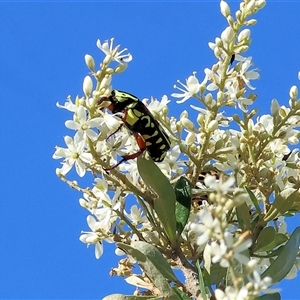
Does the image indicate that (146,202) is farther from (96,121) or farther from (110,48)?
(110,48)

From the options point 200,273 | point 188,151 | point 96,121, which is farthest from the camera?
point 188,151

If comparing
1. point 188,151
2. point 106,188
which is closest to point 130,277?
point 106,188

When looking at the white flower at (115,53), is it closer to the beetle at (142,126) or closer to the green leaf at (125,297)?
the beetle at (142,126)

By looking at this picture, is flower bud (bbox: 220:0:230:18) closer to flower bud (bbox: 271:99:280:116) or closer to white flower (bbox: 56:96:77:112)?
flower bud (bbox: 271:99:280:116)

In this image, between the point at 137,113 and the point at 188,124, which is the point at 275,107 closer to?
the point at 188,124

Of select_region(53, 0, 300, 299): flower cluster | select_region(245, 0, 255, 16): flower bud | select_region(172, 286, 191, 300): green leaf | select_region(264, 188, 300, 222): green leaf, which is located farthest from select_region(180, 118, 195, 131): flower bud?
select_region(172, 286, 191, 300): green leaf

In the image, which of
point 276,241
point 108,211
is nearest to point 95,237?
point 108,211
